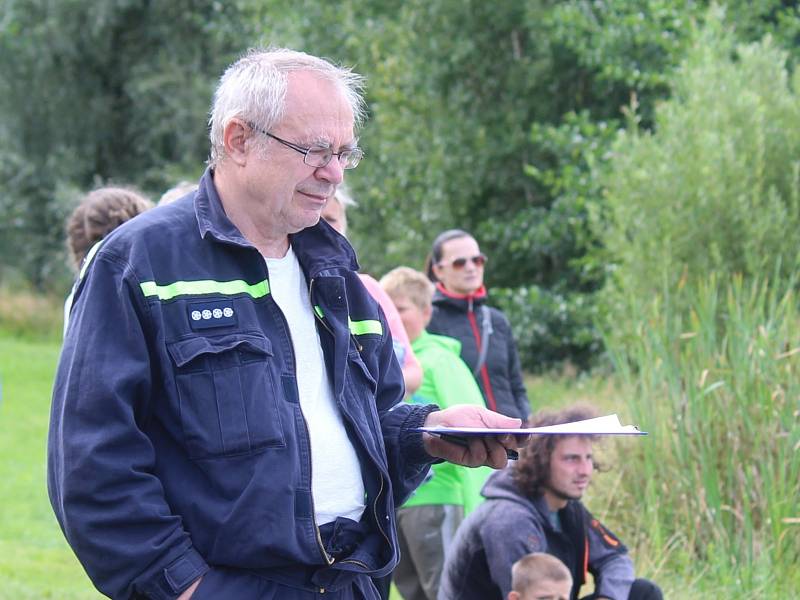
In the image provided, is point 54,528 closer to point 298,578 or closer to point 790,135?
point 790,135

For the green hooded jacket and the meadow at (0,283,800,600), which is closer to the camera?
the green hooded jacket

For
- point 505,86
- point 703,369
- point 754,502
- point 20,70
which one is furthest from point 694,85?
point 20,70

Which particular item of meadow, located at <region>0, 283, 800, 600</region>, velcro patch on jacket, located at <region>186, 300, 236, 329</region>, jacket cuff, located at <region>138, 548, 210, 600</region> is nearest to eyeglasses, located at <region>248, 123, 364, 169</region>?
velcro patch on jacket, located at <region>186, 300, 236, 329</region>

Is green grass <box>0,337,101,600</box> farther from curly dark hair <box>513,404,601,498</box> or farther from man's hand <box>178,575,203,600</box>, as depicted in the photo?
man's hand <box>178,575,203,600</box>

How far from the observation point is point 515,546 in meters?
5.00

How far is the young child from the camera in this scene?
4.75 m

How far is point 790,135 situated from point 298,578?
7.97m

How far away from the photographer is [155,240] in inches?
108

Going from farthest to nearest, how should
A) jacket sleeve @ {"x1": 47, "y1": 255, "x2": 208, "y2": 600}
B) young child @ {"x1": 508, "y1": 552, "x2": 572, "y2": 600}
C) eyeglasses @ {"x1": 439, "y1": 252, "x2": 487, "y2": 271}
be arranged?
eyeglasses @ {"x1": 439, "y1": 252, "x2": 487, "y2": 271}, young child @ {"x1": 508, "y1": 552, "x2": 572, "y2": 600}, jacket sleeve @ {"x1": 47, "y1": 255, "x2": 208, "y2": 600}

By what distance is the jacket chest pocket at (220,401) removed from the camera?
2.63m

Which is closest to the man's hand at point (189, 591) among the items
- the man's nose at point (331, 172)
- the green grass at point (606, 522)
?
the man's nose at point (331, 172)


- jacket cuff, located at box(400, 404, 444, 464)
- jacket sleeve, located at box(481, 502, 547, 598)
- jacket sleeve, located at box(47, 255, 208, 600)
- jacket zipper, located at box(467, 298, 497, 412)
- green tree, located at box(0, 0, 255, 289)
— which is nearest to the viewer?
jacket sleeve, located at box(47, 255, 208, 600)

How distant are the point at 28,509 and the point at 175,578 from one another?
8.03m

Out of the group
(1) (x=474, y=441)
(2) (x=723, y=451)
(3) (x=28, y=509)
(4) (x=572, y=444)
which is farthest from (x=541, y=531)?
(3) (x=28, y=509)
